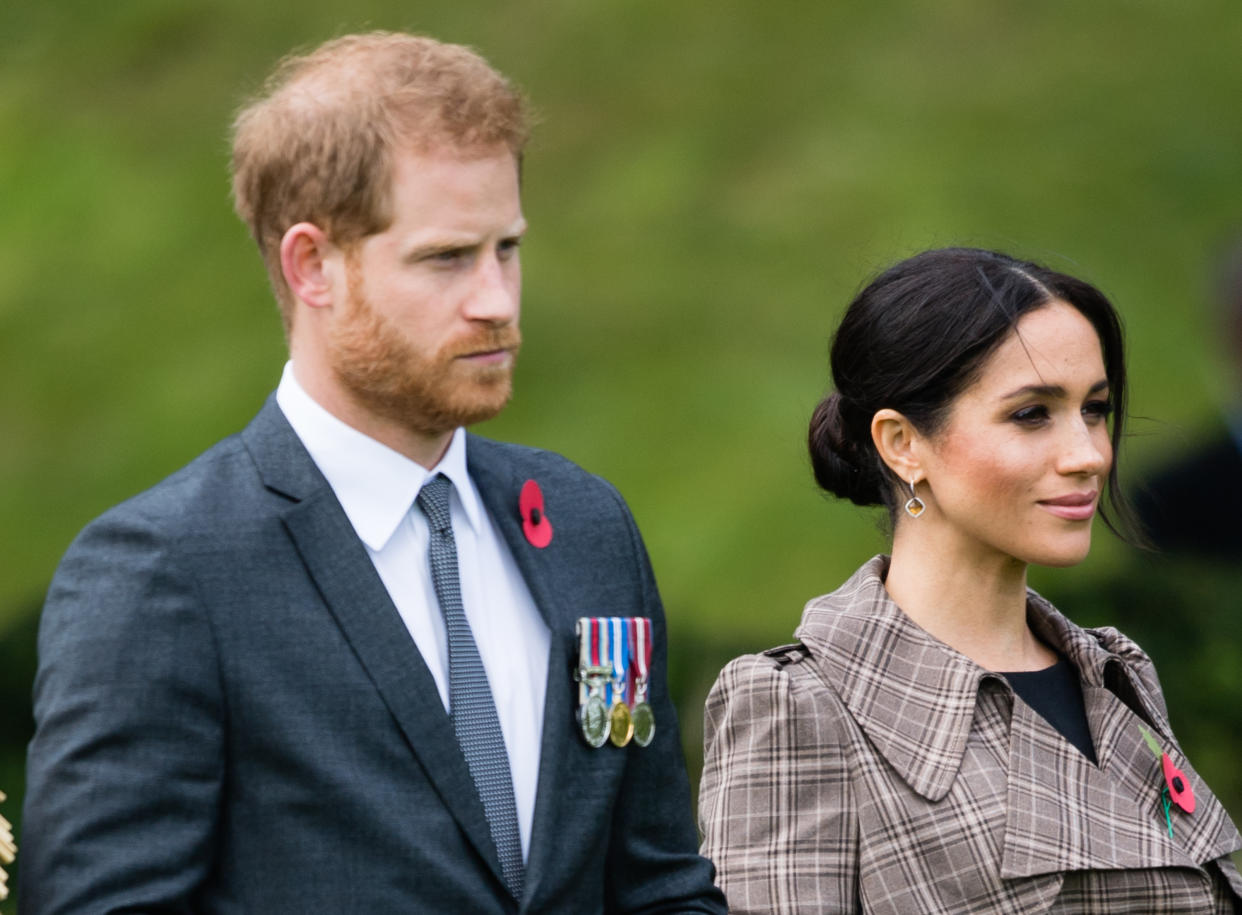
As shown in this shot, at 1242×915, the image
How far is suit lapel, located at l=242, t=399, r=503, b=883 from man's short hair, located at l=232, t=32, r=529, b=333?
0.74 ft

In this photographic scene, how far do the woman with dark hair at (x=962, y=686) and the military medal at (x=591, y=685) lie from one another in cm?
48

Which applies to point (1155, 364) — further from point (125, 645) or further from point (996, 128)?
point (125, 645)

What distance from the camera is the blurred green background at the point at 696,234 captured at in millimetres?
5020

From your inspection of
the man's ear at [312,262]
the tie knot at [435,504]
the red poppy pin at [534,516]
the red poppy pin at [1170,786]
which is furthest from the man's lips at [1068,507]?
the man's ear at [312,262]

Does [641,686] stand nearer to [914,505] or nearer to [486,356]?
[486,356]

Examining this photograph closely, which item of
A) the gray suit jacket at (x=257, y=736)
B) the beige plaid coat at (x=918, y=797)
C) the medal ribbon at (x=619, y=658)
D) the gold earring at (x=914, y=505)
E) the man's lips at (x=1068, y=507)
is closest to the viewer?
the gray suit jacket at (x=257, y=736)

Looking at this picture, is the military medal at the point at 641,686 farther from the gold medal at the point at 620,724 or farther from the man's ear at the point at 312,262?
the man's ear at the point at 312,262

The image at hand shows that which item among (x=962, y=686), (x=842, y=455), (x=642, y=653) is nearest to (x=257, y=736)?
(x=642, y=653)

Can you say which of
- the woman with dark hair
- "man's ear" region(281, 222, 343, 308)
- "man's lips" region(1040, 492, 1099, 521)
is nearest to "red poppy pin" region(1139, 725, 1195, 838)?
the woman with dark hair

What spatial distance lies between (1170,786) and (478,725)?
1231 millimetres

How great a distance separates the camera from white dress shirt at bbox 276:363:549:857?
6.99ft

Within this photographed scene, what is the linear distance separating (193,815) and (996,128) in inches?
160

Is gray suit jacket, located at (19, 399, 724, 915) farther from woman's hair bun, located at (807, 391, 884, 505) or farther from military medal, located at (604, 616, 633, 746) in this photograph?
woman's hair bun, located at (807, 391, 884, 505)

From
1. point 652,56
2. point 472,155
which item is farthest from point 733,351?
point 472,155
